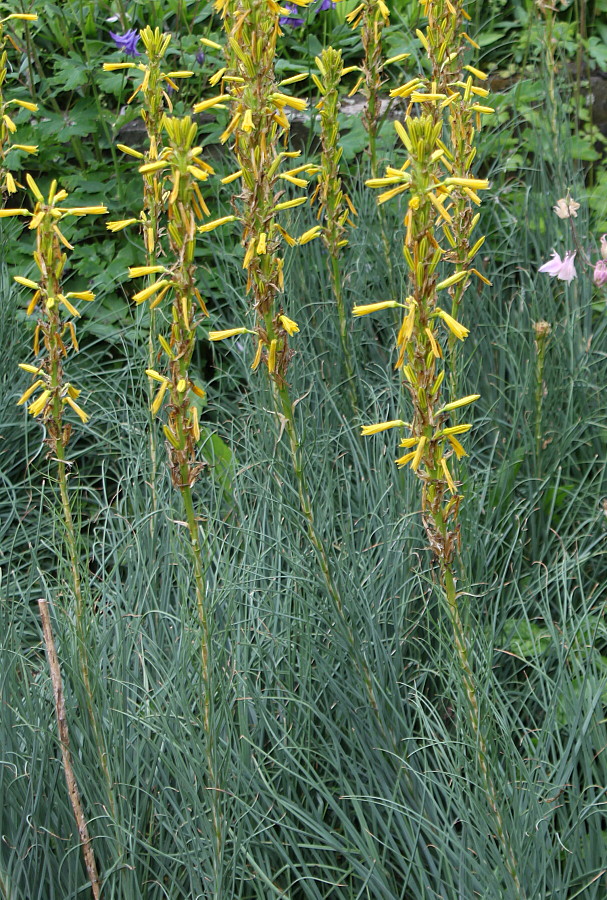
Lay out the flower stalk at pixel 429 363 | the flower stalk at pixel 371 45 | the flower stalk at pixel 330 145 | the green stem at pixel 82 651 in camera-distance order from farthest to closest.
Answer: the flower stalk at pixel 371 45 < the flower stalk at pixel 330 145 < the green stem at pixel 82 651 < the flower stalk at pixel 429 363

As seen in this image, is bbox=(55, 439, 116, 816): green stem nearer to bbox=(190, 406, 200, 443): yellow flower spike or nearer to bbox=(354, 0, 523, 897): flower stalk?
bbox=(190, 406, 200, 443): yellow flower spike

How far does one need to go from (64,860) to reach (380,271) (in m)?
2.60

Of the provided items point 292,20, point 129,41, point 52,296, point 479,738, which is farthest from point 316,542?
point 292,20

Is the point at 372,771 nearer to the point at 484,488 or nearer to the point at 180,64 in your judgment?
the point at 484,488

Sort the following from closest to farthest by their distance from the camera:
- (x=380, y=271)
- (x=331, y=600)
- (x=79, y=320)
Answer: (x=331, y=600)
(x=380, y=271)
(x=79, y=320)

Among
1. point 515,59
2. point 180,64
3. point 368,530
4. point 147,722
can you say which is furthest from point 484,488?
point 515,59

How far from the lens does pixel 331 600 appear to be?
219cm

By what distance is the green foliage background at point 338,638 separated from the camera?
2033mm

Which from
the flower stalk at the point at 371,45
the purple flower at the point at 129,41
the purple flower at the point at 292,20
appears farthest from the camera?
the purple flower at the point at 292,20

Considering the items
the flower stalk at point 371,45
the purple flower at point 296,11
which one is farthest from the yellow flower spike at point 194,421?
the purple flower at point 296,11

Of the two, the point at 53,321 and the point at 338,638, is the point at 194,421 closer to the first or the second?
the point at 53,321

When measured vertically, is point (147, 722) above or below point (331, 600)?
below

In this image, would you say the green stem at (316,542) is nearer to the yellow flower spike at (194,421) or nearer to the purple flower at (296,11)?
the yellow flower spike at (194,421)

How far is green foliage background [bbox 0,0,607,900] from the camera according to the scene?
2.03 metres
